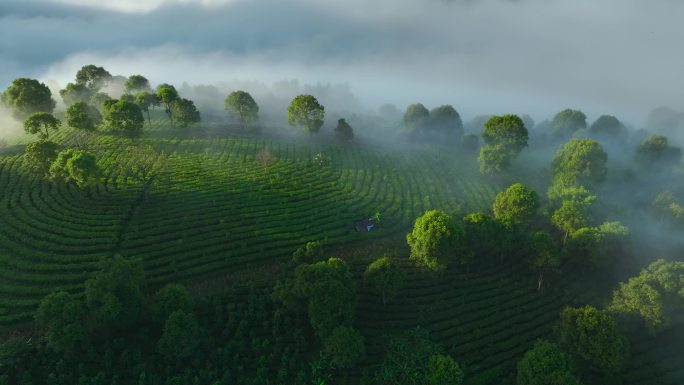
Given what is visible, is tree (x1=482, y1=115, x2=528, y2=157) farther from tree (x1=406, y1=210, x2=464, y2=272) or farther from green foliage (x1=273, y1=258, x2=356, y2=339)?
green foliage (x1=273, y1=258, x2=356, y2=339)

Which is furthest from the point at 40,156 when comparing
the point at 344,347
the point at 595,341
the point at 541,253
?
the point at 595,341

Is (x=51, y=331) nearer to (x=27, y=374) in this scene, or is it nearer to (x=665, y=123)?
(x=27, y=374)

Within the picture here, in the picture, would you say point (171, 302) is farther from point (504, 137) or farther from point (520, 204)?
point (504, 137)

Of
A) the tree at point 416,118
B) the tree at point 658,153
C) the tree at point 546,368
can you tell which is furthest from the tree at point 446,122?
the tree at point 546,368

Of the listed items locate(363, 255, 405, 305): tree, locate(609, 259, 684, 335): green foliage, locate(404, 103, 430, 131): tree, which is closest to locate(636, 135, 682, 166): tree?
locate(404, 103, 430, 131): tree

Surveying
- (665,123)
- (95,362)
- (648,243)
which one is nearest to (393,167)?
(648,243)

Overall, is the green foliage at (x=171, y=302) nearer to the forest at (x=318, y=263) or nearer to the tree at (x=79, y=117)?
the forest at (x=318, y=263)
